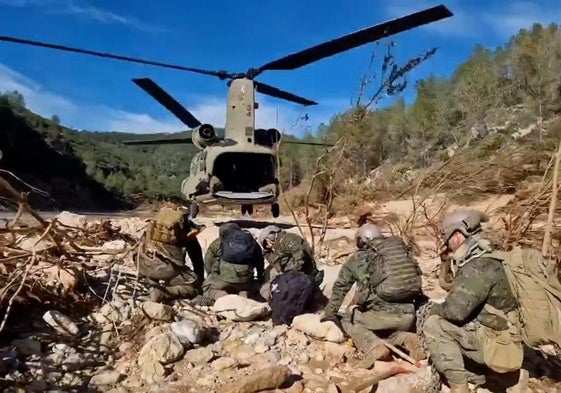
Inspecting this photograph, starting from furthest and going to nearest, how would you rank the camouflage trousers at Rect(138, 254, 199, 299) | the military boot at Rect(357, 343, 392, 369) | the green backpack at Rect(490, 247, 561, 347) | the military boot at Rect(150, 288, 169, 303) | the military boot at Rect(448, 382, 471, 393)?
the camouflage trousers at Rect(138, 254, 199, 299) → the military boot at Rect(150, 288, 169, 303) → the military boot at Rect(357, 343, 392, 369) → the military boot at Rect(448, 382, 471, 393) → the green backpack at Rect(490, 247, 561, 347)

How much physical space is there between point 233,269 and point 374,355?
6.69 feet

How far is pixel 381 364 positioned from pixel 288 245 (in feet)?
6.70

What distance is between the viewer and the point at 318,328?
184 inches

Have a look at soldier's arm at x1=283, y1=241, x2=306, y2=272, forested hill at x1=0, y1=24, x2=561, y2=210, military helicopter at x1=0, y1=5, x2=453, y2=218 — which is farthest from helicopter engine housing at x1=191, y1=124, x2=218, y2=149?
forested hill at x1=0, y1=24, x2=561, y2=210

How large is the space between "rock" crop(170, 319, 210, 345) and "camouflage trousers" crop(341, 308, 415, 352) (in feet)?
4.05

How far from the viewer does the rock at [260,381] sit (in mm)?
3504

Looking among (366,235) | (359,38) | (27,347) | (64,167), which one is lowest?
(27,347)

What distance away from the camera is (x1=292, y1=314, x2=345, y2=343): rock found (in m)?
4.57

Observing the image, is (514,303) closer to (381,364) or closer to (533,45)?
(381,364)

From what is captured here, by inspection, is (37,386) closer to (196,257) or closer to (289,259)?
(196,257)

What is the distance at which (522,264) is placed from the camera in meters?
3.31

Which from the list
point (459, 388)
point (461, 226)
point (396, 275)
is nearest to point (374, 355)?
point (396, 275)

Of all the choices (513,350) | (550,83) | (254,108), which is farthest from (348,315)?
(550,83)

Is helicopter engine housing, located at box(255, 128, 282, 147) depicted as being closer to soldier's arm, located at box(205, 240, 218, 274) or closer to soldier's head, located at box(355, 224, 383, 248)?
soldier's arm, located at box(205, 240, 218, 274)
